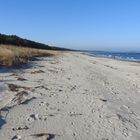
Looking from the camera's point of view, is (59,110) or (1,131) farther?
(59,110)

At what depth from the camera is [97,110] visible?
7.45 meters

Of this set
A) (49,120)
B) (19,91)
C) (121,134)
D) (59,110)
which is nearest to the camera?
(121,134)

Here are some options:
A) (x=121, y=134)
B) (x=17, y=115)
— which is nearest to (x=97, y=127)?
(x=121, y=134)

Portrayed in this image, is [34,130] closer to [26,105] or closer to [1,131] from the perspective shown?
[1,131]

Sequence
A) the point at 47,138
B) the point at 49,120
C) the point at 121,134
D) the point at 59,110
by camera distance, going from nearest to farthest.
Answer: the point at 47,138 < the point at 121,134 < the point at 49,120 < the point at 59,110

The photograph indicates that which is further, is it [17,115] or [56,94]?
[56,94]

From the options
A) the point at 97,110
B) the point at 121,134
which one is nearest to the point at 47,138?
the point at 121,134

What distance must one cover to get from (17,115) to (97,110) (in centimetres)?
190

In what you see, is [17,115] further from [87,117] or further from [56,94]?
[56,94]

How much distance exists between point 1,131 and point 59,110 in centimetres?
185

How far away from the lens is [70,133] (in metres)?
5.71

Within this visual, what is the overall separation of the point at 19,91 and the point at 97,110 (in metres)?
2.58

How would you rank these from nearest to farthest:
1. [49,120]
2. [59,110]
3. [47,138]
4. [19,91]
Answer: [47,138], [49,120], [59,110], [19,91]

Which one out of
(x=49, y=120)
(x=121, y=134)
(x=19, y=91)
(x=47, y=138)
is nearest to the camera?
(x=47, y=138)
